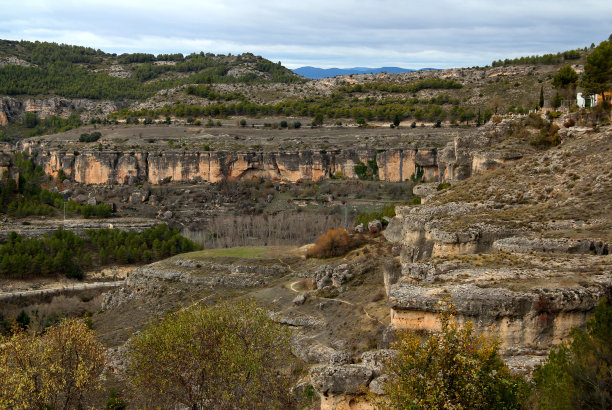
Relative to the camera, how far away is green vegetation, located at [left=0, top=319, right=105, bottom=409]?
18.3m

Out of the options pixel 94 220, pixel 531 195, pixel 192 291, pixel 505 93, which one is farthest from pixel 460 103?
pixel 531 195

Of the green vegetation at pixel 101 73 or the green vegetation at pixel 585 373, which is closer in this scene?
the green vegetation at pixel 585 373

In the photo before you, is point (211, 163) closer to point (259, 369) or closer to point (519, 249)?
point (259, 369)

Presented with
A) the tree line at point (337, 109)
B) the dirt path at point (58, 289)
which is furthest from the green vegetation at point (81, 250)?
the tree line at point (337, 109)

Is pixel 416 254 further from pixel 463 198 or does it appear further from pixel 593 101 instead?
pixel 593 101

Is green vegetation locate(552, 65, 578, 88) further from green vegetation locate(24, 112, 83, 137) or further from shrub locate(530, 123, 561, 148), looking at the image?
green vegetation locate(24, 112, 83, 137)

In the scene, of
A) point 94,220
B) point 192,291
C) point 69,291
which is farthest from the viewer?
point 94,220

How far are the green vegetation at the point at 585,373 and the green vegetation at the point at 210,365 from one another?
802 cm

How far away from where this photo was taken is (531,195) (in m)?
25.4

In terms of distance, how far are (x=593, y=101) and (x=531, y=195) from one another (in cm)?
1186

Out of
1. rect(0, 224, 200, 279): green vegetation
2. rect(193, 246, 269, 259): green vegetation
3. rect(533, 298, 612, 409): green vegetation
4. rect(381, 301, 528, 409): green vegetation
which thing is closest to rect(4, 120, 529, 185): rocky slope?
rect(0, 224, 200, 279): green vegetation

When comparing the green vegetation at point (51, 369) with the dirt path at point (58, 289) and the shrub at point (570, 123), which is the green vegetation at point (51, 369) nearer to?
the shrub at point (570, 123)

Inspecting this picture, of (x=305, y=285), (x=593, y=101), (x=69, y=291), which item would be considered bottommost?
(x=69, y=291)

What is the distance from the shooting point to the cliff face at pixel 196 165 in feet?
242
